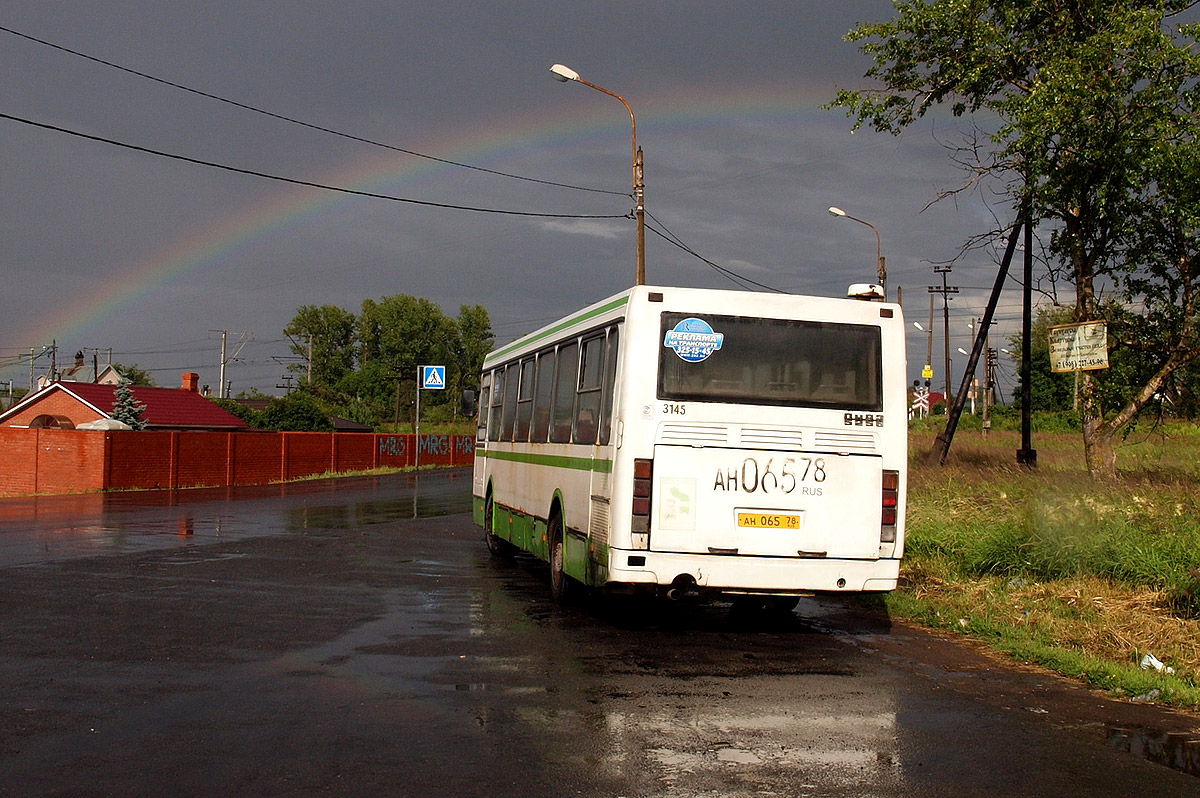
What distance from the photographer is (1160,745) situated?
6.51 meters

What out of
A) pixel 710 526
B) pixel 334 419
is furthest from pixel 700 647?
pixel 334 419

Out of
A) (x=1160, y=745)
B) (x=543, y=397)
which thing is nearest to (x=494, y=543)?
(x=543, y=397)

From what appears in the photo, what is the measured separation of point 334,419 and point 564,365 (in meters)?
89.0

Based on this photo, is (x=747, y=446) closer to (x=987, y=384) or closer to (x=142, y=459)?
(x=142, y=459)

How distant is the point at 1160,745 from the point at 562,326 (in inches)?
298

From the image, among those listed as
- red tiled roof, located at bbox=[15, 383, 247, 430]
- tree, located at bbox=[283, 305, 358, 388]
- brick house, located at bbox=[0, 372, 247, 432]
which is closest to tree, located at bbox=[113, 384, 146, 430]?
brick house, located at bbox=[0, 372, 247, 432]

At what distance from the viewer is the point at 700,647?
9.53 metres

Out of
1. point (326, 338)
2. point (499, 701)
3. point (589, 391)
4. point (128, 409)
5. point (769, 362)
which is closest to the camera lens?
point (499, 701)

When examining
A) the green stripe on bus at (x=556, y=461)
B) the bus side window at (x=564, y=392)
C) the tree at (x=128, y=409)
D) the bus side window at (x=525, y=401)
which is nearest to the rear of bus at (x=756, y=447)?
the green stripe on bus at (x=556, y=461)

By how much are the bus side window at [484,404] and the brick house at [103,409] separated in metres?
44.0

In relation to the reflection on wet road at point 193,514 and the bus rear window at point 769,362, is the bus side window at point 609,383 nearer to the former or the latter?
the bus rear window at point 769,362

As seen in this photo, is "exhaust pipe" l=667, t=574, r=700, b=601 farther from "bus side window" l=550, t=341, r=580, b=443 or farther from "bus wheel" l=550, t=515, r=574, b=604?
"bus side window" l=550, t=341, r=580, b=443

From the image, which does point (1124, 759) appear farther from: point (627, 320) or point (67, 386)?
point (67, 386)

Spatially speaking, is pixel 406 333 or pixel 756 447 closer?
pixel 756 447
